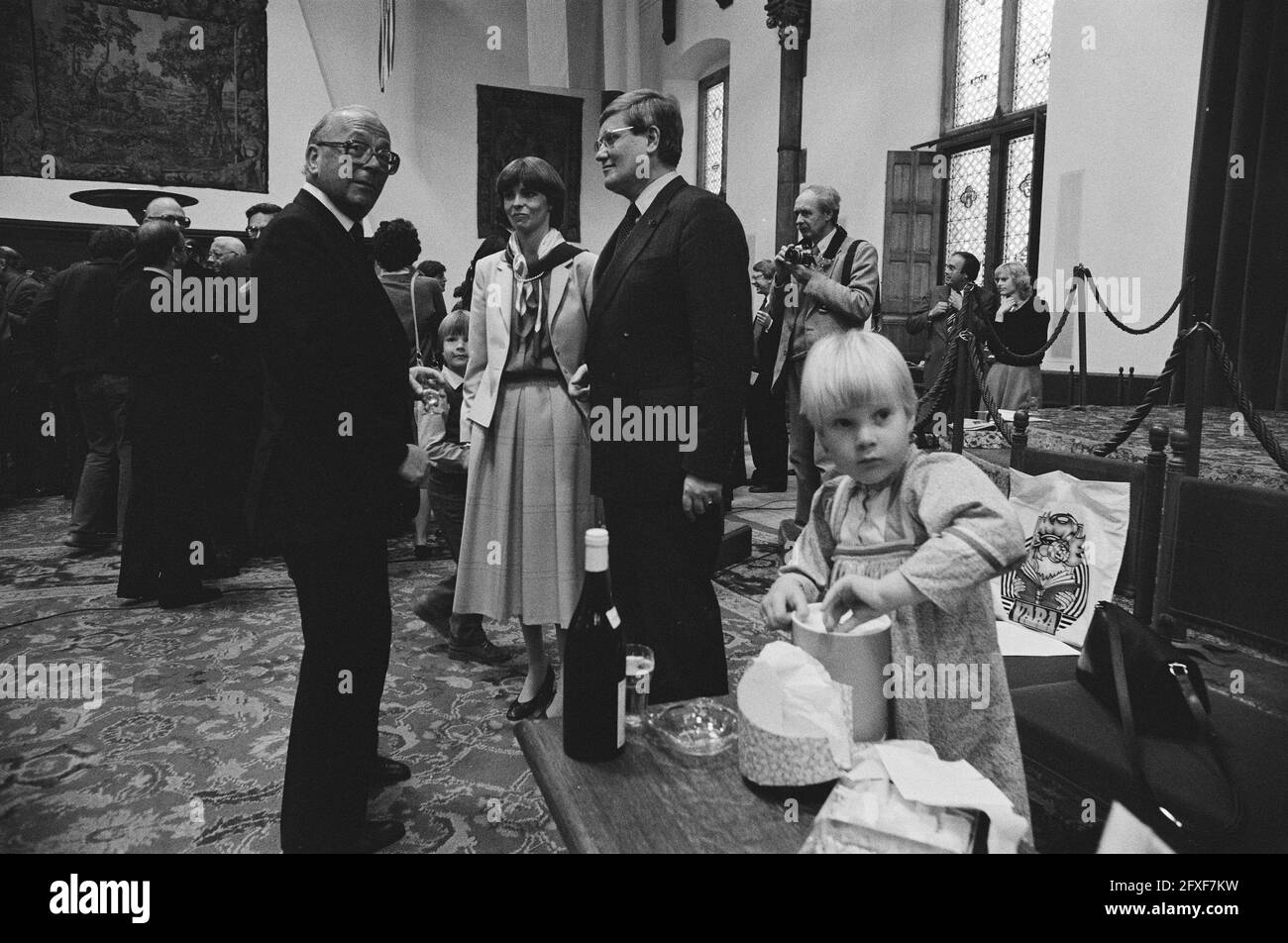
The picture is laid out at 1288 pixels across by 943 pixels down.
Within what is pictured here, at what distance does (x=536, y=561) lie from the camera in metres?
2.57

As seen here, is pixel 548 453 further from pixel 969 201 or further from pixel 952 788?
pixel 969 201

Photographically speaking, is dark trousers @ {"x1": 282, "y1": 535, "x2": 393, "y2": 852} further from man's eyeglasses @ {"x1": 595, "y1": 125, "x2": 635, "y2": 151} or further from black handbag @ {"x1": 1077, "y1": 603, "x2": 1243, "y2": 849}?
black handbag @ {"x1": 1077, "y1": 603, "x2": 1243, "y2": 849}

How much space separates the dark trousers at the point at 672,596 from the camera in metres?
2.24

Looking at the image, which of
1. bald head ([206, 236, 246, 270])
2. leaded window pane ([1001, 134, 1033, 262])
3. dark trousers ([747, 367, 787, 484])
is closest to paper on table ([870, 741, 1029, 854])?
bald head ([206, 236, 246, 270])

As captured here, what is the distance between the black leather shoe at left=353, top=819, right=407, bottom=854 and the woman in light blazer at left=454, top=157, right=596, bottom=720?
0.63m

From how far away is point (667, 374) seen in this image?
217 cm

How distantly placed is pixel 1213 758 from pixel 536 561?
1699 millimetres

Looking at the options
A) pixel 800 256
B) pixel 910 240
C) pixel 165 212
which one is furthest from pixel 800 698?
pixel 910 240

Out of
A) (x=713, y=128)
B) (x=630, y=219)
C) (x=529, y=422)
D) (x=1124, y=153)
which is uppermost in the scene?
(x=713, y=128)

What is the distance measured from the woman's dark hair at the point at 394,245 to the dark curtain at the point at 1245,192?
5.46 metres

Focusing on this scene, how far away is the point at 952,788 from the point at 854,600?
29cm

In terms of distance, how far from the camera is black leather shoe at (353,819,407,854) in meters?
1.99

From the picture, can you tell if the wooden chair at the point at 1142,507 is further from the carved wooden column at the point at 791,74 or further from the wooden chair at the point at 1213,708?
the carved wooden column at the point at 791,74
